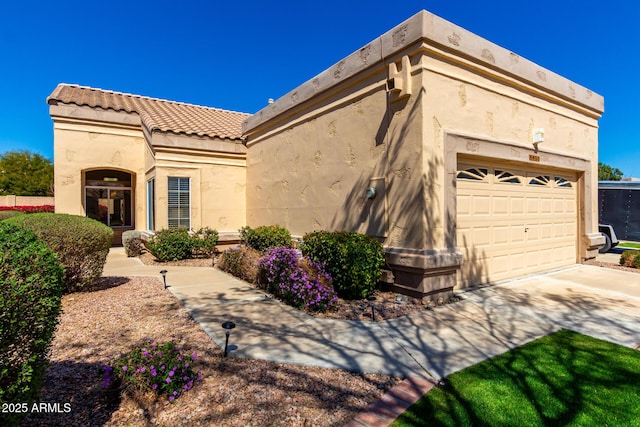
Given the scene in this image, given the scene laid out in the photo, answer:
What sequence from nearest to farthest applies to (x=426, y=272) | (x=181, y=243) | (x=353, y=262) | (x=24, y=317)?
(x=24, y=317) → (x=426, y=272) → (x=353, y=262) → (x=181, y=243)

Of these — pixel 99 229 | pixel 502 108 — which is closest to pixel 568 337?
pixel 502 108

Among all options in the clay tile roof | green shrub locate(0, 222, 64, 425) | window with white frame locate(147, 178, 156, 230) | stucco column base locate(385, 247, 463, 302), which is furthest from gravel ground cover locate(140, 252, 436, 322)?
the clay tile roof

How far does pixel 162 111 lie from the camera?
1416 cm

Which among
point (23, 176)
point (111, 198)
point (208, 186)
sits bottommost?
point (111, 198)

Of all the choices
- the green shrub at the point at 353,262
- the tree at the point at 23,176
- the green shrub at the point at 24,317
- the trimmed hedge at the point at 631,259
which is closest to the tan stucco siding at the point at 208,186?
the green shrub at the point at 353,262

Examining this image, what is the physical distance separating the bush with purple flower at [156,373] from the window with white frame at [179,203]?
8.52 m

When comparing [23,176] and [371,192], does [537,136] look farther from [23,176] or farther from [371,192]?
[23,176]

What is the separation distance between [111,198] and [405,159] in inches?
519

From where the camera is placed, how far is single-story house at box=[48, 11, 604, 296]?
20.4 feet

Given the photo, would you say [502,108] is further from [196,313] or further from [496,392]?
[196,313]

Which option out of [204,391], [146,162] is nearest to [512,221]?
[204,391]

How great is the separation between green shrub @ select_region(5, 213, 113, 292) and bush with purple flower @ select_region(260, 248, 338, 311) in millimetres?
3143

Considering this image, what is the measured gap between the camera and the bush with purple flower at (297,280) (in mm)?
5676

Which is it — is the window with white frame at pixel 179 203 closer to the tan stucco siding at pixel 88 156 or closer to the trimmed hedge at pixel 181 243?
the trimmed hedge at pixel 181 243
